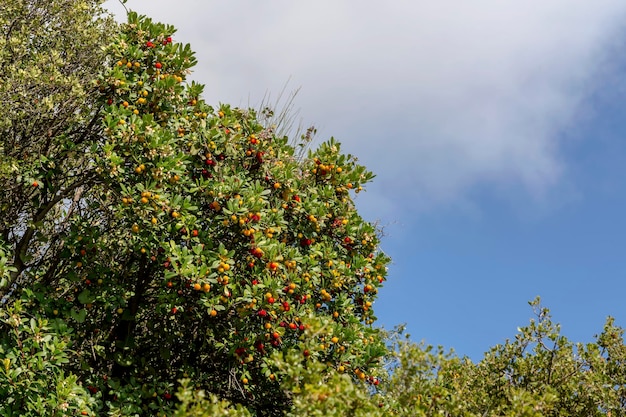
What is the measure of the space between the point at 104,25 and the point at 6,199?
4.11 metres

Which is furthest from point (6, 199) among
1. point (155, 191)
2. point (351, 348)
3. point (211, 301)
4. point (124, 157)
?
point (351, 348)

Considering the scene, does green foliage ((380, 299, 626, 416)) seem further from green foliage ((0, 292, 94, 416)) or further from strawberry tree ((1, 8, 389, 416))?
green foliage ((0, 292, 94, 416))

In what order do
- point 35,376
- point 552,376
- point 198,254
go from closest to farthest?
point 35,376 → point 198,254 → point 552,376

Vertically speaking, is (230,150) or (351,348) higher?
(230,150)

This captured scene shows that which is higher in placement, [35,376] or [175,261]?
[175,261]

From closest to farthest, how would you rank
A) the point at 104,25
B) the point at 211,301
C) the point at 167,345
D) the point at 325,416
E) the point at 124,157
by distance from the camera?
the point at 325,416 < the point at 211,301 < the point at 124,157 < the point at 167,345 < the point at 104,25

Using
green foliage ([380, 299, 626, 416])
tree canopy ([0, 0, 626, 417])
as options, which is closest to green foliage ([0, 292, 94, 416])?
tree canopy ([0, 0, 626, 417])

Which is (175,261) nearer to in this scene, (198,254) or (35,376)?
(198,254)

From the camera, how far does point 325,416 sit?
20.2 ft

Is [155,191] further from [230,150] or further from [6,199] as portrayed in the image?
[6,199]

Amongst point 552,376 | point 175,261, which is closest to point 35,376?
point 175,261

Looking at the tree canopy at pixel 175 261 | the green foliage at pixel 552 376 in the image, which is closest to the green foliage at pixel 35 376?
the tree canopy at pixel 175 261

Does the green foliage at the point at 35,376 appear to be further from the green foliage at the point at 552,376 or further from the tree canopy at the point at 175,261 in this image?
the green foliage at the point at 552,376

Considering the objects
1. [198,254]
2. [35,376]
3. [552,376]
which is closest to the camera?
[35,376]
